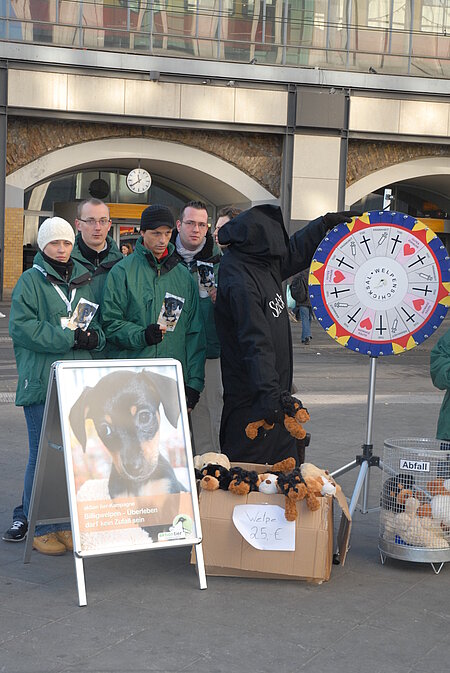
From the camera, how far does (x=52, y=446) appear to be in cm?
488

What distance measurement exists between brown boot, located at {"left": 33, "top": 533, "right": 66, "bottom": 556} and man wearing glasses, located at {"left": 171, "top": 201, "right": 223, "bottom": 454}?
1.36 meters

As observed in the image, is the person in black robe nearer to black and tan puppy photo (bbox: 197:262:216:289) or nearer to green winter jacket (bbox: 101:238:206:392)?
green winter jacket (bbox: 101:238:206:392)

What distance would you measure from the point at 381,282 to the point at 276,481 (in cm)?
159

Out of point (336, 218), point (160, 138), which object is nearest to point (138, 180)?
point (160, 138)

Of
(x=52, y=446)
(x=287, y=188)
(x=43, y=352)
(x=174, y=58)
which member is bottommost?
(x=52, y=446)

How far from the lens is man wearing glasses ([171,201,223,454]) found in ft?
19.4

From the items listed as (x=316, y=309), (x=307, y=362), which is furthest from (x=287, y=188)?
(x=316, y=309)

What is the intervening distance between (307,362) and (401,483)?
10.7m

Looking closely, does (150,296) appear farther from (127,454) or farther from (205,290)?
(127,454)

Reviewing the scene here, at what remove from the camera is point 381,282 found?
18.6 ft

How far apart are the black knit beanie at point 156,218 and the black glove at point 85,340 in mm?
757

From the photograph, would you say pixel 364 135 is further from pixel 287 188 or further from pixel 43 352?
pixel 43 352

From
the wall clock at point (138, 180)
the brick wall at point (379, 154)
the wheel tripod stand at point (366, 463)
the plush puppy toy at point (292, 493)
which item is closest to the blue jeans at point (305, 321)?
the brick wall at point (379, 154)

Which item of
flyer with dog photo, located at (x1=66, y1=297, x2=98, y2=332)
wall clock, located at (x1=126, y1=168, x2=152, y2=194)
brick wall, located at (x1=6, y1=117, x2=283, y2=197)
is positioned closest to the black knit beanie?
flyer with dog photo, located at (x1=66, y1=297, x2=98, y2=332)
